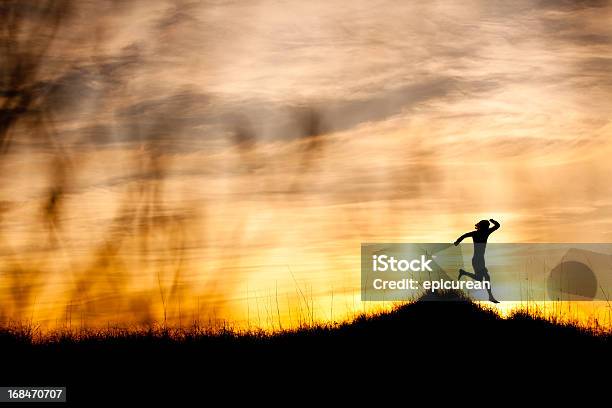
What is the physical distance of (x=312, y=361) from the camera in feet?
28.7

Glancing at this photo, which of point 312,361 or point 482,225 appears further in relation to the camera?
point 482,225

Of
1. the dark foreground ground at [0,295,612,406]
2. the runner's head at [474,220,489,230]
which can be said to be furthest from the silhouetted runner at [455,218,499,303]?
the dark foreground ground at [0,295,612,406]

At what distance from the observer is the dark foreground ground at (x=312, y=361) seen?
784 centimetres

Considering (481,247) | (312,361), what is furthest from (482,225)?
(312,361)

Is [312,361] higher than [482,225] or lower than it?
lower

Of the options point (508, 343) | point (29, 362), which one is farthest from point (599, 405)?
point (29, 362)

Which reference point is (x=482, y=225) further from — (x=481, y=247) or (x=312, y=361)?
(x=312, y=361)

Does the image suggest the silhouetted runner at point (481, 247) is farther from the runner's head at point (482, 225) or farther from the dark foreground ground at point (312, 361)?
the dark foreground ground at point (312, 361)

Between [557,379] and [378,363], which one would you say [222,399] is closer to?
[378,363]

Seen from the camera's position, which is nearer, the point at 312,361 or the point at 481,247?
the point at 312,361

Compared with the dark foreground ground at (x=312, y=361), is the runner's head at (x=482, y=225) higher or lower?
higher

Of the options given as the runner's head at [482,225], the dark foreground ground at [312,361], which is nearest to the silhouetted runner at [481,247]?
the runner's head at [482,225]

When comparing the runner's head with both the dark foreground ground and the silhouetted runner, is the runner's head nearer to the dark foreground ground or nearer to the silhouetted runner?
the silhouetted runner

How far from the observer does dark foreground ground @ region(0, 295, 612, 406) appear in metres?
7.84
